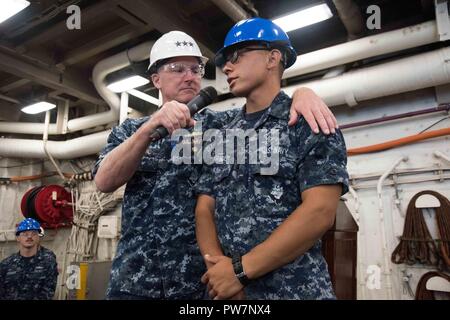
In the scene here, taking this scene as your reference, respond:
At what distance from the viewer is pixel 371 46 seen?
2738 millimetres

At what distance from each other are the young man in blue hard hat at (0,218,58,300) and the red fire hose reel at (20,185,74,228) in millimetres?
732

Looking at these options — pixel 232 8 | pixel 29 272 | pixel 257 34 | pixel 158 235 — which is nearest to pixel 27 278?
pixel 29 272

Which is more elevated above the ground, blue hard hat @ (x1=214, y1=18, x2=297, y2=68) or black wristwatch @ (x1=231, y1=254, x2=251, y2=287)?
blue hard hat @ (x1=214, y1=18, x2=297, y2=68)

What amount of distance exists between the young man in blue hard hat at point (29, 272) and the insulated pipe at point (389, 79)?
3.65m

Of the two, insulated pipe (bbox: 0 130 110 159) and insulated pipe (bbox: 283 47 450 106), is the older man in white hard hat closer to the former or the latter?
insulated pipe (bbox: 283 47 450 106)

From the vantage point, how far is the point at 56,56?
13.0 feet

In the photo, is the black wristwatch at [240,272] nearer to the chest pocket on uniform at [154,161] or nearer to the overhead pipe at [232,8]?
the chest pocket on uniform at [154,161]

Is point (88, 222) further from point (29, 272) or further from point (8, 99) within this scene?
point (8, 99)

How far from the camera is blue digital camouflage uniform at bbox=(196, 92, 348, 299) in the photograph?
1.04 meters

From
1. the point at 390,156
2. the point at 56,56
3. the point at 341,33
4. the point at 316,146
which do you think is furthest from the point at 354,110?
the point at 56,56

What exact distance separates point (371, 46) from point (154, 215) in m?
2.31

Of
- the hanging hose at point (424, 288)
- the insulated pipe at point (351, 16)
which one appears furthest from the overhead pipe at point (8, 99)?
the hanging hose at point (424, 288)

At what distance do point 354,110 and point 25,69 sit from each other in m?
3.56

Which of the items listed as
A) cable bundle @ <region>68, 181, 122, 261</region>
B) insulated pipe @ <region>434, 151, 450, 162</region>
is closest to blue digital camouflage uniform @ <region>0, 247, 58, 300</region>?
cable bundle @ <region>68, 181, 122, 261</region>
